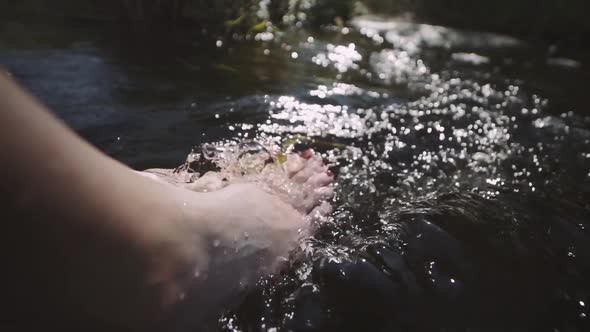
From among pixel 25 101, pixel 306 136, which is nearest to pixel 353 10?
pixel 306 136

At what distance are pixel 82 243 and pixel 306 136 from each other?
72.0 inches

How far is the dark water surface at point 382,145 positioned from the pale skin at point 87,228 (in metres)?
0.16

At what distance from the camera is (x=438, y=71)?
462cm

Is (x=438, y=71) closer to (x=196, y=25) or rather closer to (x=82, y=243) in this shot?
(x=196, y=25)

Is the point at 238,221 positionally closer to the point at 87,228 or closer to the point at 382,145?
the point at 87,228

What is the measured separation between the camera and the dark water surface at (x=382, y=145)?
4.21 feet

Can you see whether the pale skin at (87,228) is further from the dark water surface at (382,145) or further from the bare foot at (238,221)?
the dark water surface at (382,145)

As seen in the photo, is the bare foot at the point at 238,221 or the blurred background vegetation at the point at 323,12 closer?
the bare foot at the point at 238,221

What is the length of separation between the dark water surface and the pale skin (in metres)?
0.16

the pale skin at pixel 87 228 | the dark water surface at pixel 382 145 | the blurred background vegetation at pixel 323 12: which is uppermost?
the pale skin at pixel 87 228

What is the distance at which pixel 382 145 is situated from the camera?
8.45 feet

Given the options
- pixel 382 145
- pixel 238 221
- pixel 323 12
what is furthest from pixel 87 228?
pixel 323 12

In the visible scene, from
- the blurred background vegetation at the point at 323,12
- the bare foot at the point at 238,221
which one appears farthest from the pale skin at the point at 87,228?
the blurred background vegetation at the point at 323,12

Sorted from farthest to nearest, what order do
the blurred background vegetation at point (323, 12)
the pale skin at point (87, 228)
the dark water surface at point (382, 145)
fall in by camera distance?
the blurred background vegetation at point (323, 12) → the dark water surface at point (382, 145) → the pale skin at point (87, 228)
